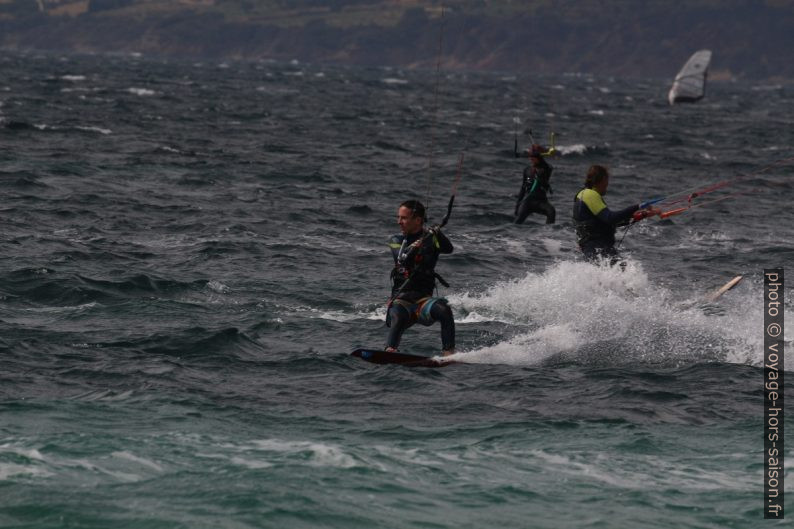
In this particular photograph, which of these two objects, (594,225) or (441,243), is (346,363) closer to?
(441,243)

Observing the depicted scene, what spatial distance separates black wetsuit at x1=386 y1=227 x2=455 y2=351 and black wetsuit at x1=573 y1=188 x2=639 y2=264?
10.5 feet

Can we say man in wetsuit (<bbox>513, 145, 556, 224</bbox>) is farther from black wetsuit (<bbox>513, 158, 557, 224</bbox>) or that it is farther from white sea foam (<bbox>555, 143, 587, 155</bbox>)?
white sea foam (<bbox>555, 143, 587, 155</bbox>)

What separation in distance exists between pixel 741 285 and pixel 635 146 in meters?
30.7

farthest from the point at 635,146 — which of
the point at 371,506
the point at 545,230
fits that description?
the point at 371,506

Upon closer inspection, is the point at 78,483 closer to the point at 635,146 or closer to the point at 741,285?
the point at 741,285

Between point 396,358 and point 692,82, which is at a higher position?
point 692,82

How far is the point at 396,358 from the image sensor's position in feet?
43.9

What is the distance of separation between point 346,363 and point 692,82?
3332 inches

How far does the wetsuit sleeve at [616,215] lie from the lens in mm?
15539

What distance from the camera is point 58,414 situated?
1128 cm

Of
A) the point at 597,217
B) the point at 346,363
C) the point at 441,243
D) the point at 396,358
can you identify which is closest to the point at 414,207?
the point at 441,243

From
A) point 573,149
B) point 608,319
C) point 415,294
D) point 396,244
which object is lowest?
point 608,319

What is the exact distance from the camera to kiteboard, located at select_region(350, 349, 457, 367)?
43.7 feet

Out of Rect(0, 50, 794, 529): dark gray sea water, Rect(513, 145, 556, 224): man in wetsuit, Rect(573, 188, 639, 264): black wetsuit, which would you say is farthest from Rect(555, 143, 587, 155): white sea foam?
Rect(573, 188, 639, 264): black wetsuit
